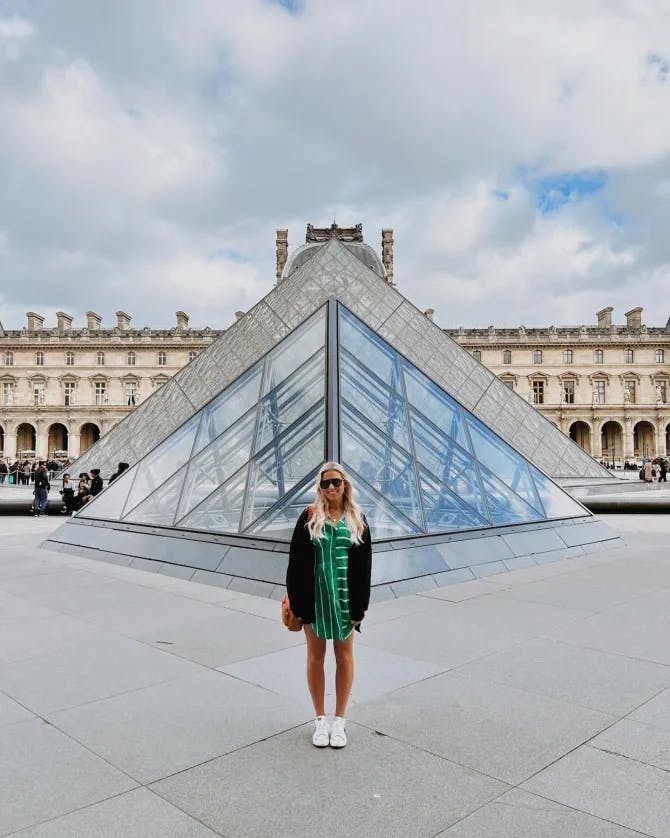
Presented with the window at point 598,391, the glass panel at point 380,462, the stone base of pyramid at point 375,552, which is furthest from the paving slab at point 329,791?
the window at point 598,391

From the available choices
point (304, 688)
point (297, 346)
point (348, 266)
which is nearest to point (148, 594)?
point (304, 688)

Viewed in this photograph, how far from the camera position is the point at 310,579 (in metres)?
2.74

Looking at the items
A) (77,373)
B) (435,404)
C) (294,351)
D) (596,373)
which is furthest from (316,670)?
(596,373)

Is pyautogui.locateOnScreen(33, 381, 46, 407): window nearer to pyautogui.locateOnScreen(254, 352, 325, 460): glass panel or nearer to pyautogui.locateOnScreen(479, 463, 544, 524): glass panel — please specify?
pyautogui.locateOnScreen(254, 352, 325, 460): glass panel

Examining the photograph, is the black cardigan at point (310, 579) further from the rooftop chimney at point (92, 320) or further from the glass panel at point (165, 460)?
the rooftop chimney at point (92, 320)

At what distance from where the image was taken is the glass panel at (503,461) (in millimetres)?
8547

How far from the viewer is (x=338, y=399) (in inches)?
292

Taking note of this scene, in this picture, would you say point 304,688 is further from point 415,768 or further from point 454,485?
point 454,485

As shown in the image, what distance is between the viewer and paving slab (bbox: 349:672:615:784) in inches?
100

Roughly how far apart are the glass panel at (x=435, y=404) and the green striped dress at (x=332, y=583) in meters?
5.68

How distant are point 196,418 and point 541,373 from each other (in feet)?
180

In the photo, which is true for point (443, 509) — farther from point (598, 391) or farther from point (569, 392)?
point (598, 391)

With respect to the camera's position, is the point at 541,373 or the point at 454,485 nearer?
the point at 454,485

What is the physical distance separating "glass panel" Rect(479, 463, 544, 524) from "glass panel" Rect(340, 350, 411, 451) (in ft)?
4.12
